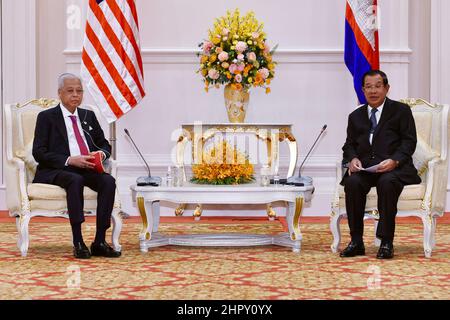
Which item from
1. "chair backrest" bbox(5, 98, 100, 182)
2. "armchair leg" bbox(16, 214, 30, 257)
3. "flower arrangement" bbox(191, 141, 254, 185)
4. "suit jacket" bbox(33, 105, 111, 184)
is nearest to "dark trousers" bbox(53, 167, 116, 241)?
"suit jacket" bbox(33, 105, 111, 184)

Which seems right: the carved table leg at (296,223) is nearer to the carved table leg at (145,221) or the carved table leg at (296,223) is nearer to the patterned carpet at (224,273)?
the patterned carpet at (224,273)

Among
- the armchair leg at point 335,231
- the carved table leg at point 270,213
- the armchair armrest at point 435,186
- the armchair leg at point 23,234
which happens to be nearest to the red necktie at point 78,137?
the armchair leg at point 23,234

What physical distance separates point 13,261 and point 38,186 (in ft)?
1.96

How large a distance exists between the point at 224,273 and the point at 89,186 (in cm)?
139

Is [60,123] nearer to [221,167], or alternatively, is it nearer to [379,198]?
[221,167]

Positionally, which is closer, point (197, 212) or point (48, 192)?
point (48, 192)

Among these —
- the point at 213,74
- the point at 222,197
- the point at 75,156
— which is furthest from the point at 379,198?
the point at 213,74

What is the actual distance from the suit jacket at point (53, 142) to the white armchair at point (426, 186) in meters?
1.79

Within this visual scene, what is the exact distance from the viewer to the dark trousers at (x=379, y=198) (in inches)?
217

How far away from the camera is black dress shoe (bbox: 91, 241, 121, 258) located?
563cm

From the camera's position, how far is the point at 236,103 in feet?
26.7

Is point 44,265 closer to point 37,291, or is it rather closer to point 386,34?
point 37,291

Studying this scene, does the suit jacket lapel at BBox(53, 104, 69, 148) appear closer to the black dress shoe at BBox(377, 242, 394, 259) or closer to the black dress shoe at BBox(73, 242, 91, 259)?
the black dress shoe at BBox(73, 242, 91, 259)

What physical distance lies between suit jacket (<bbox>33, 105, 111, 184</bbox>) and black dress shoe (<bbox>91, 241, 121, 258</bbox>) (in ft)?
1.86
